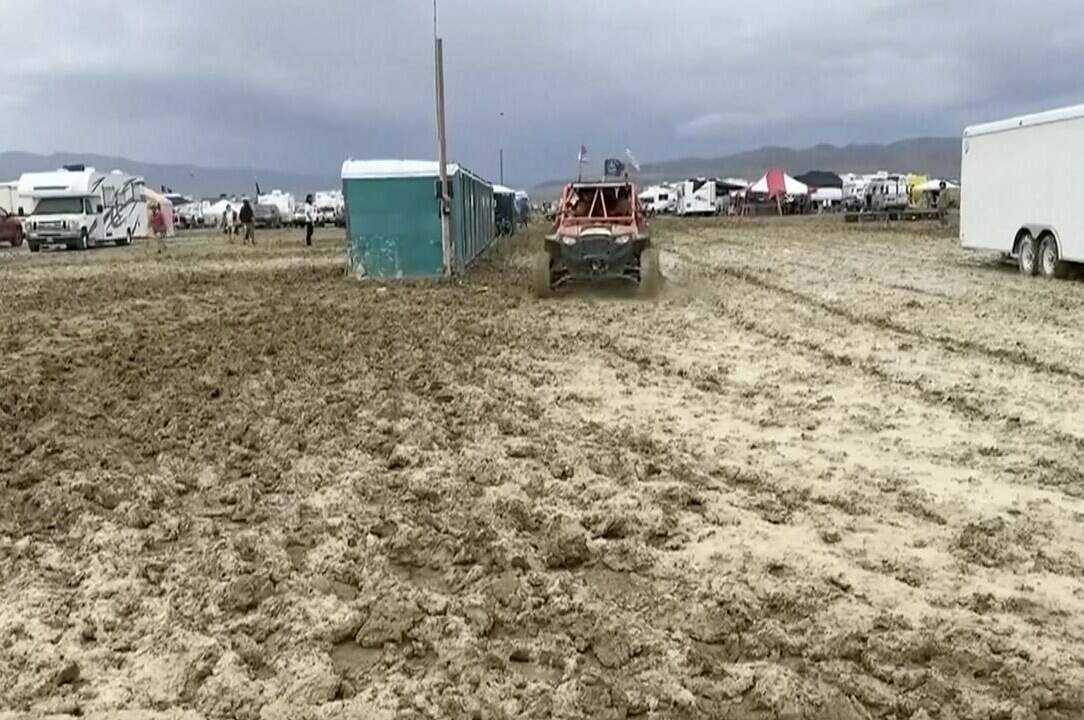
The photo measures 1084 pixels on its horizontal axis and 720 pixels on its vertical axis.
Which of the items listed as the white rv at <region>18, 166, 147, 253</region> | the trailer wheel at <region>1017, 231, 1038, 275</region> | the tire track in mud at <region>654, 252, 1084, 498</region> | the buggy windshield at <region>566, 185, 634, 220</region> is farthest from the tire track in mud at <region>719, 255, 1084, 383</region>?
the white rv at <region>18, 166, 147, 253</region>

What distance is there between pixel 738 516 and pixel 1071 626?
181 cm

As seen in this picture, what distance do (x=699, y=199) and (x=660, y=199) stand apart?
432 inches

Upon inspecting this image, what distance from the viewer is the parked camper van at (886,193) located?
59.7m

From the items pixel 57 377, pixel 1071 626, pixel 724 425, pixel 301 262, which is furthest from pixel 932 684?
pixel 301 262

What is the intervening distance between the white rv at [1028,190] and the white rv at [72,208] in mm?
30766

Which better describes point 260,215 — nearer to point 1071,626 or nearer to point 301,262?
point 301,262

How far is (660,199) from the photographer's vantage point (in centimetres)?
8181

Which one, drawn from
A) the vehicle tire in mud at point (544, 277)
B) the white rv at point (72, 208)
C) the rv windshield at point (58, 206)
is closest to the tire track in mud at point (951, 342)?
the vehicle tire in mud at point (544, 277)

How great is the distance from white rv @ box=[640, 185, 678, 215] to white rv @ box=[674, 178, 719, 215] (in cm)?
370

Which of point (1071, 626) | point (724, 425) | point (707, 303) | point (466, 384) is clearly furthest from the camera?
point (707, 303)

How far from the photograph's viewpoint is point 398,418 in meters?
8.06

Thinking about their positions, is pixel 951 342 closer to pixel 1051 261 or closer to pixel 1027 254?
pixel 1051 261

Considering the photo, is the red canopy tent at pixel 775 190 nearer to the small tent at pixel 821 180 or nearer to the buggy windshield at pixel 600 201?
the small tent at pixel 821 180

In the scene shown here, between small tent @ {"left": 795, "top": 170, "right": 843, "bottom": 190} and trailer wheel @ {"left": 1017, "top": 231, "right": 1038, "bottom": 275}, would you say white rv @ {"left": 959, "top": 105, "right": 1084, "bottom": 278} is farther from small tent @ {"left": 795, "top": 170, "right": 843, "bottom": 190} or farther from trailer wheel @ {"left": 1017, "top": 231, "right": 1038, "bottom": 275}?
small tent @ {"left": 795, "top": 170, "right": 843, "bottom": 190}
